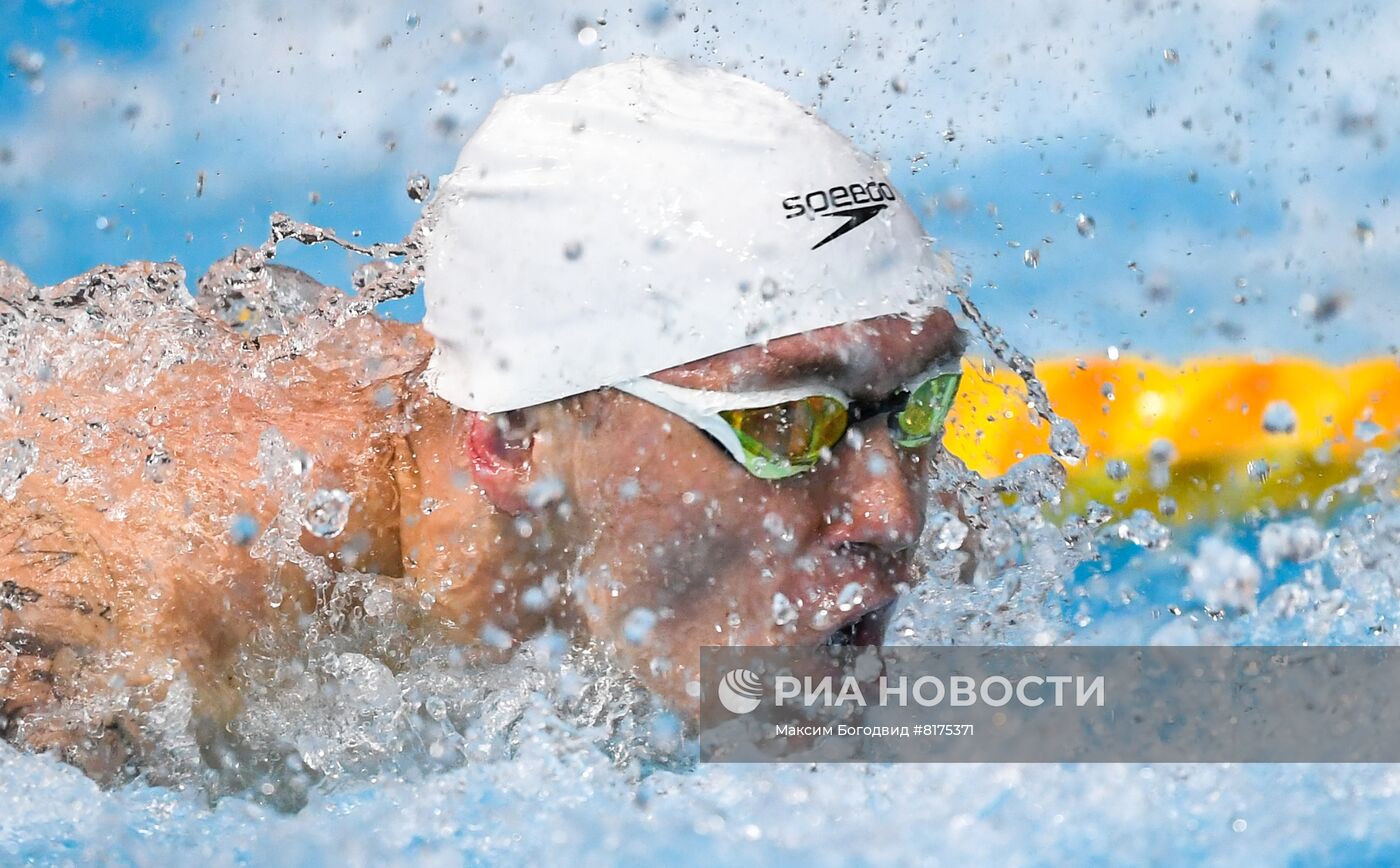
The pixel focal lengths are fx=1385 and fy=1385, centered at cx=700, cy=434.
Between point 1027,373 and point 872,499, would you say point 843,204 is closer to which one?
point 872,499

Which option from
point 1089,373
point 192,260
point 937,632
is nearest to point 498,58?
point 192,260

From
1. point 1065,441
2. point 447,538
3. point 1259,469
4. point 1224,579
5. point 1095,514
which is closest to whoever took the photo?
point 447,538

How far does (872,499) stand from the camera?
1.63m

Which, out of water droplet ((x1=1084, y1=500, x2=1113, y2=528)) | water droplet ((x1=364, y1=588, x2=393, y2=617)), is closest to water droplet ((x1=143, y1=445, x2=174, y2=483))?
water droplet ((x1=364, y1=588, x2=393, y2=617))

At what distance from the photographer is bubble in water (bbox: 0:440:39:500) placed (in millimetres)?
1718

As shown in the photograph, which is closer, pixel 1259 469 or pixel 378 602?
pixel 378 602

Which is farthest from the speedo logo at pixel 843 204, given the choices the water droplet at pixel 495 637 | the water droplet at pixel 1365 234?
the water droplet at pixel 1365 234

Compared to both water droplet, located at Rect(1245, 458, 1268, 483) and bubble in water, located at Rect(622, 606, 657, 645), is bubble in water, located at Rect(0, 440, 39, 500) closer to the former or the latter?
bubble in water, located at Rect(622, 606, 657, 645)

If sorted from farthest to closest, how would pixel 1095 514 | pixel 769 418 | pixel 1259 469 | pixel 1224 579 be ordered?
pixel 1259 469 < pixel 1224 579 < pixel 1095 514 < pixel 769 418

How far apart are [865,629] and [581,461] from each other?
420 mm

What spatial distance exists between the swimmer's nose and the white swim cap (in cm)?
16

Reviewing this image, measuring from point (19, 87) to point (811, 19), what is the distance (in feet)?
6.49

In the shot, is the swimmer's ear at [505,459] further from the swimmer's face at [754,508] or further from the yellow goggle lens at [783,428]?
the yellow goggle lens at [783,428]

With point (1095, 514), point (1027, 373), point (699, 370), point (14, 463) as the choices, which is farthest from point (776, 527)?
point (14, 463)
